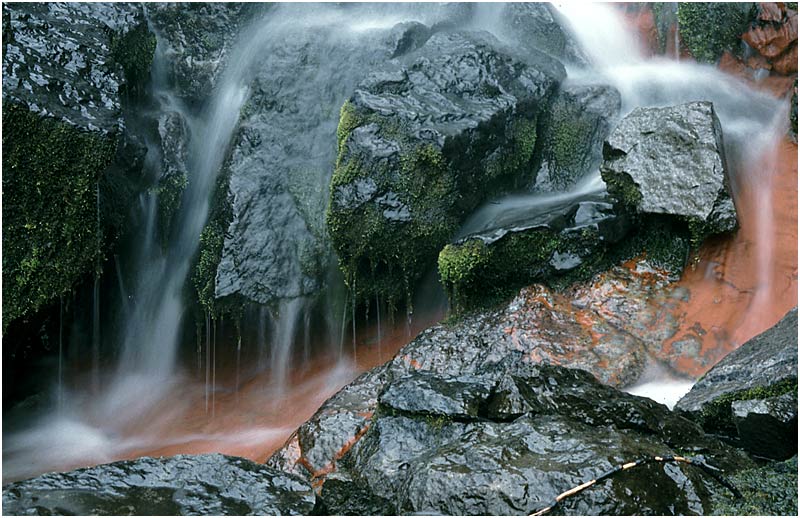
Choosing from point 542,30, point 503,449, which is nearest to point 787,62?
point 542,30

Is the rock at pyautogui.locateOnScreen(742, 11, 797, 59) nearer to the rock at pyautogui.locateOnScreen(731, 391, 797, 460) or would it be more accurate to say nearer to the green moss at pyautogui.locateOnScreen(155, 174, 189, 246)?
the rock at pyautogui.locateOnScreen(731, 391, 797, 460)

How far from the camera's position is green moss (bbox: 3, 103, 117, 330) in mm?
5840

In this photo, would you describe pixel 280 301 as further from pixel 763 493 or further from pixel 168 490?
pixel 763 493

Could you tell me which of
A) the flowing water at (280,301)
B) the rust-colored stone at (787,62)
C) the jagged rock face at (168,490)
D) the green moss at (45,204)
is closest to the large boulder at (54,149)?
the green moss at (45,204)

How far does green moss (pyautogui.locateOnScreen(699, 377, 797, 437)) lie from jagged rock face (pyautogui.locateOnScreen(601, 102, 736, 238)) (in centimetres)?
239

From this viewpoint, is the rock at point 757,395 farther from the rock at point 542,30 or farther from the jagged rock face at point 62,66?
the jagged rock face at point 62,66

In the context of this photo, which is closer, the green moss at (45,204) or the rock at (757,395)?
the rock at (757,395)

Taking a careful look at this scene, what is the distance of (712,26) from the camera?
Answer: 8.04m

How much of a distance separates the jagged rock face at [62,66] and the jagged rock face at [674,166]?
4659 millimetres

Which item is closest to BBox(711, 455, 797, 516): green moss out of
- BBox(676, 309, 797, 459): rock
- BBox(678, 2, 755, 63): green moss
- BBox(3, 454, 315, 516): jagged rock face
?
BBox(676, 309, 797, 459): rock

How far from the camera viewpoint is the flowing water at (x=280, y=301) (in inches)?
251

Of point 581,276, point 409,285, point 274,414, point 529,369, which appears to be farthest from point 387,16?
point 529,369

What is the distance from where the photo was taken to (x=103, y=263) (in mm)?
7109

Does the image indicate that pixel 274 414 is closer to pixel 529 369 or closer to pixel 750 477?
pixel 529 369
